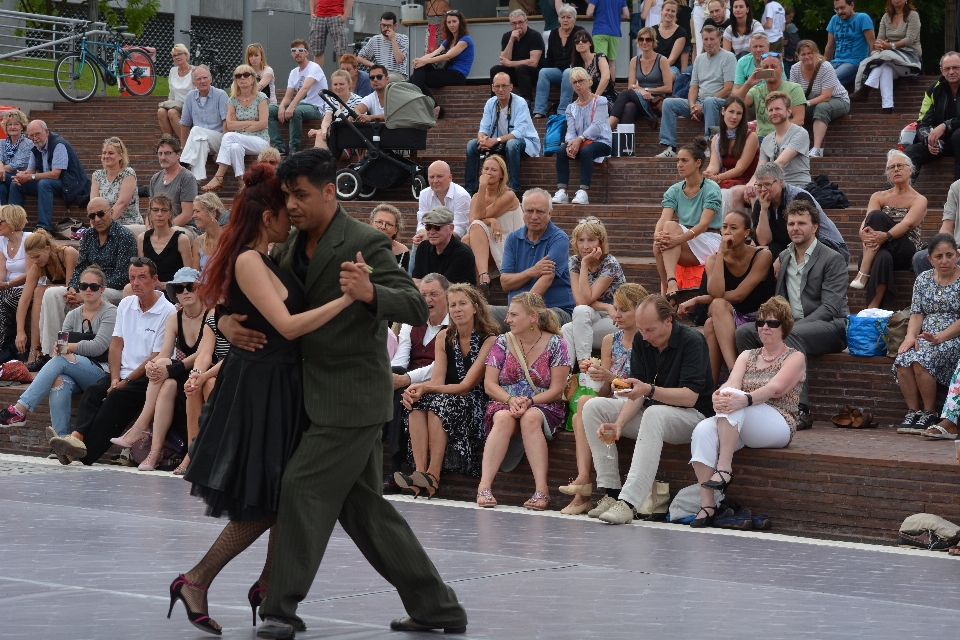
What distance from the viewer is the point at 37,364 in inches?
474

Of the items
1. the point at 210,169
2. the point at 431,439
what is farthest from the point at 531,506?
the point at 210,169

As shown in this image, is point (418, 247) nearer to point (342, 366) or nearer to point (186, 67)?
point (342, 366)

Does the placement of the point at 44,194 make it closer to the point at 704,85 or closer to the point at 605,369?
the point at 704,85

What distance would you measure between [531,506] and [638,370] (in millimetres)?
1070

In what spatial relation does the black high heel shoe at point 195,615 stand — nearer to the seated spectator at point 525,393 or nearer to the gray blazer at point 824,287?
the seated spectator at point 525,393

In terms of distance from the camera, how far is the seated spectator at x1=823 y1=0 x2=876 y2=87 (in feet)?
48.3

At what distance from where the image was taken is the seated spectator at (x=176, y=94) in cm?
1648

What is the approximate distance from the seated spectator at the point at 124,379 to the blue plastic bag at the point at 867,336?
515 centimetres

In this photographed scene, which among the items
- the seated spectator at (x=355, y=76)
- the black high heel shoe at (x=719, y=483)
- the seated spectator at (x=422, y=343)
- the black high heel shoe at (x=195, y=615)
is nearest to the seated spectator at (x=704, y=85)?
the seated spectator at (x=355, y=76)

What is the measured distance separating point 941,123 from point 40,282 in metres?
8.19

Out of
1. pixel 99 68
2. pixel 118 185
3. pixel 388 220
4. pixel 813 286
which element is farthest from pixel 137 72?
pixel 813 286

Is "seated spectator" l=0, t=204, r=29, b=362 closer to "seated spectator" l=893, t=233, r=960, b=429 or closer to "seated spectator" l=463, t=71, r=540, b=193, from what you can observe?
"seated spectator" l=463, t=71, r=540, b=193

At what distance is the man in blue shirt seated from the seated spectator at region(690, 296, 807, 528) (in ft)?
6.51

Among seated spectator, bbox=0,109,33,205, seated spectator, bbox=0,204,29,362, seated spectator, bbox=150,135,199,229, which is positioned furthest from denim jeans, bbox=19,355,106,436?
seated spectator, bbox=0,109,33,205
